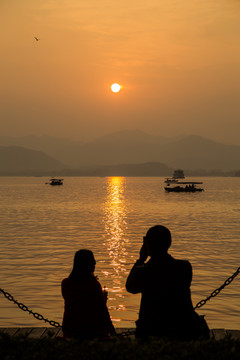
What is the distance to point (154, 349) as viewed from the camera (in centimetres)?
525

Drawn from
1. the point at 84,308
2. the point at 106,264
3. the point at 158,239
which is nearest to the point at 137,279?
the point at 158,239

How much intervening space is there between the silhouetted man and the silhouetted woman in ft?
2.60

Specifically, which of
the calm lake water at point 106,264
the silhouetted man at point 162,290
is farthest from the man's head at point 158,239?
the calm lake water at point 106,264

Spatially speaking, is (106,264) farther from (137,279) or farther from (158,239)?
(158,239)

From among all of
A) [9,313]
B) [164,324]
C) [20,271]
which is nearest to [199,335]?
[164,324]

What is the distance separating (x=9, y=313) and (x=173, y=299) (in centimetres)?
772

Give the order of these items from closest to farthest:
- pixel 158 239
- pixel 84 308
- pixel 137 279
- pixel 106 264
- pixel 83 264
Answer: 1. pixel 158 239
2. pixel 137 279
3. pixel 83 264
4. pixel 84 308
5. pixel 106 264

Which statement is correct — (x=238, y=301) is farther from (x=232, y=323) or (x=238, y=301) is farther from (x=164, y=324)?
(x=164, y=324)

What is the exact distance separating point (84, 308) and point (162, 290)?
4.14 feet

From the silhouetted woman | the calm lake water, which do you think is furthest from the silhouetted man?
the calm lake water

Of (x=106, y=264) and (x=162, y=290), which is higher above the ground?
(x=162, y=290)

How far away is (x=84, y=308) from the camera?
665cm

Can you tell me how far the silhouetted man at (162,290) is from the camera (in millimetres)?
5746

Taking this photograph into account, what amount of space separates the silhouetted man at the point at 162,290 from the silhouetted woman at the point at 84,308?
2.60 feet
